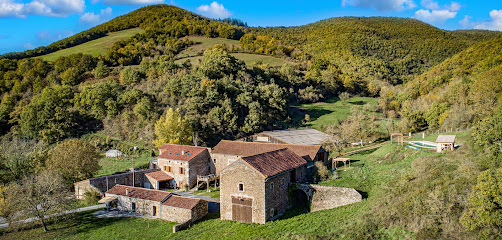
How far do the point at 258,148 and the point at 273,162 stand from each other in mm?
11140

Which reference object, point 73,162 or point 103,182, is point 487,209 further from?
point 73,162

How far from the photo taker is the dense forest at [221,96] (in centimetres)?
2286

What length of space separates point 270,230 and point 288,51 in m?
91.3

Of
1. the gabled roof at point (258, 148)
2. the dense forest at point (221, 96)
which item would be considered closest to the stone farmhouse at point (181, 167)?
the gabled roof at point (258, 148)

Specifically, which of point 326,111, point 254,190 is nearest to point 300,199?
point 254,190

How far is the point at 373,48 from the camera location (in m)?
119

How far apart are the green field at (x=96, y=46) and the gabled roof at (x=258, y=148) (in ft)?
205

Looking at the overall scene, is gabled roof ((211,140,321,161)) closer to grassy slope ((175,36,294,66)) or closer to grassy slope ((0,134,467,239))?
grassy slope ((0,134,467,239))

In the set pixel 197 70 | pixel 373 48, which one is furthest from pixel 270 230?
pixel 373 48

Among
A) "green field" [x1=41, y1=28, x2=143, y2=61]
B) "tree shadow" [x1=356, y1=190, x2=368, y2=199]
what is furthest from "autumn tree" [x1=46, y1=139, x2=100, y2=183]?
"green field" [x1=41, y1=28, x2=143, y2=61]

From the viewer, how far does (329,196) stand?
25.4 metres

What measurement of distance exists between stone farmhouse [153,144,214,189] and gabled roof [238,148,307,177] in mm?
11860

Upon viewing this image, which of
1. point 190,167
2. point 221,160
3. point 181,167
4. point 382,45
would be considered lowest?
point 181,167

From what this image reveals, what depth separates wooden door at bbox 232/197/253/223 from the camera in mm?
25509
